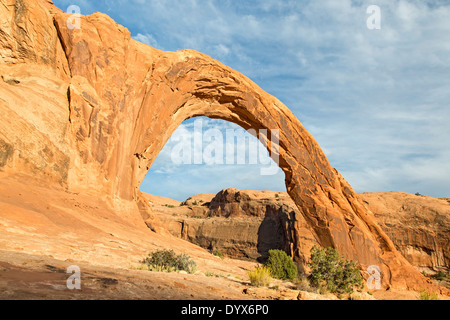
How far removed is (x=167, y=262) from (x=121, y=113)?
32.1ft

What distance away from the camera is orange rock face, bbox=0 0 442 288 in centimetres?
1268

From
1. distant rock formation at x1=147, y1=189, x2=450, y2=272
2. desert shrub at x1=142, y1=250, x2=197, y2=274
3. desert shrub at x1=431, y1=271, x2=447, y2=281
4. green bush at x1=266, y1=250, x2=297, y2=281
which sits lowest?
desert shrub at x1=431, y1=271, x2=447, y2=281

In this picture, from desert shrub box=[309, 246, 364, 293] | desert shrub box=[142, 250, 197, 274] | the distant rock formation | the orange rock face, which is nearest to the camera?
desert shrub box=[142, 250, 197, 274]

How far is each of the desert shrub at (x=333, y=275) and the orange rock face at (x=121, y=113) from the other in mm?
9688

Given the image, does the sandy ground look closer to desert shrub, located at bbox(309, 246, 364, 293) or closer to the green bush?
desert shrub, located at bbox(309, 246, 364, 293)

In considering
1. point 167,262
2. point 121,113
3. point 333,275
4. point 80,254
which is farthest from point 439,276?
point 80,254

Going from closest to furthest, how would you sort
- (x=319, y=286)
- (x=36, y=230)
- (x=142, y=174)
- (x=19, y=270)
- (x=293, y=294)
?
1. (x=19, y=270)
2. (x=293, y=294)
3. (x=36, y=230)
4. (x=319, y=286)
5. (x=142, y=174)

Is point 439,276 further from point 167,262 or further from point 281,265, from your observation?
point 167,262

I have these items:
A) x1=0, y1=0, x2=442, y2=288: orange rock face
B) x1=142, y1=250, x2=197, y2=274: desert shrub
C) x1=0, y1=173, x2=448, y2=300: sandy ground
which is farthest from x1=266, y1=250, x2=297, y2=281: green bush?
x1=142, y1=250, x2=197, y2=274: desert shrub

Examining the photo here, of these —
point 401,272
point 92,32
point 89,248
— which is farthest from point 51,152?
point 401,272

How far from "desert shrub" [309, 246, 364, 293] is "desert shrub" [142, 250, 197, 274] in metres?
4.39
